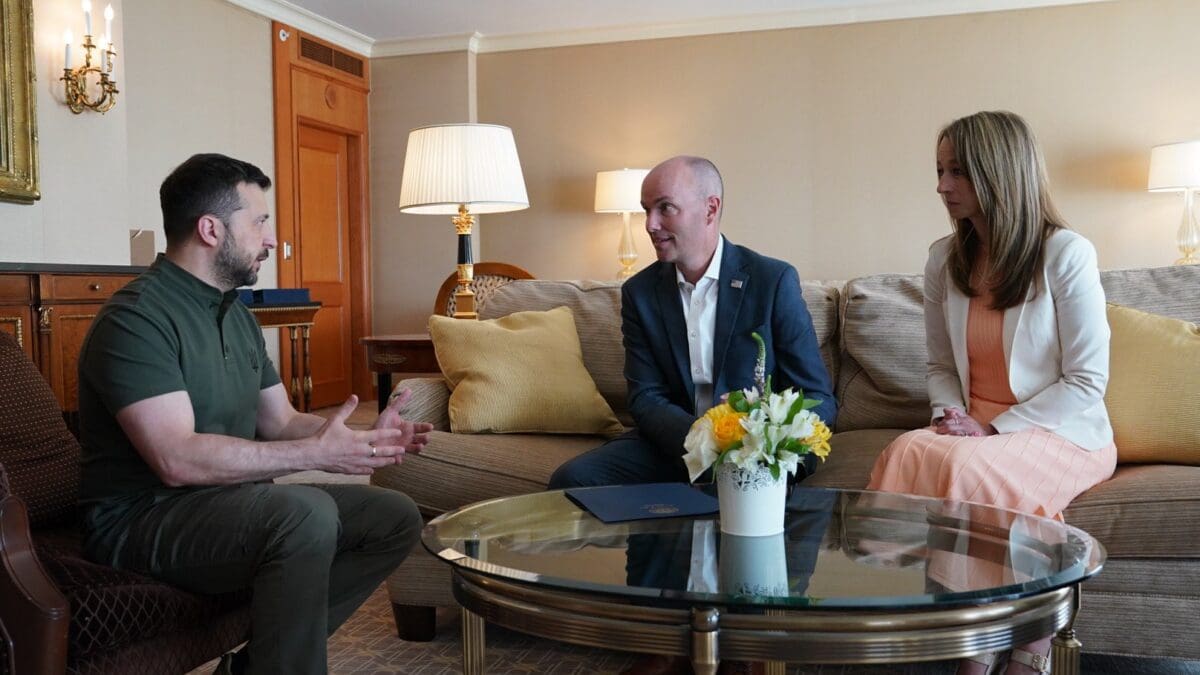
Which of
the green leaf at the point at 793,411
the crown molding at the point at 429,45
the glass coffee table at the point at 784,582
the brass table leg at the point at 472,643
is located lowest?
the brass table leg at the point at 472,643

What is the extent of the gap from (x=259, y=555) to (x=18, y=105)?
3224 millimetres

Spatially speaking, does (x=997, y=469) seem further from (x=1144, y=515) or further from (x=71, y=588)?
(x=71, y=588)

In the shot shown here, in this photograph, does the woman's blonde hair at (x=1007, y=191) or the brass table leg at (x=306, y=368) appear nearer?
the woman's blonde hair at (x=1007, y=191)

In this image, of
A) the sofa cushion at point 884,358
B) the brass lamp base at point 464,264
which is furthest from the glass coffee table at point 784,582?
the brass lamp base at point 464,264

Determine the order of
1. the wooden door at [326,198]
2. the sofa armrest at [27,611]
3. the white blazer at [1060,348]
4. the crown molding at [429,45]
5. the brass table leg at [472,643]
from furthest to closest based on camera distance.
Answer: the crown molding at [429,45] → the wooden door at [326,198] → the white blazer at [1060,348] → the brass table leg at [472,643] → the sofa armrest at [27,611]

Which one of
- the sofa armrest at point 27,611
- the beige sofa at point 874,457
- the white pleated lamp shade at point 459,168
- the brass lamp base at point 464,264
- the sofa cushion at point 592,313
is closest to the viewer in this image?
the sofa armrest at point 27,611

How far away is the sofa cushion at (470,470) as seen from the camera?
251cm

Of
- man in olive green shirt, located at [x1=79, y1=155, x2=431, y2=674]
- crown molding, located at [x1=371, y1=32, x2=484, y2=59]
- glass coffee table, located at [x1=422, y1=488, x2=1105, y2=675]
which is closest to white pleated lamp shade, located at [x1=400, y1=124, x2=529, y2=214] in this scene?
man in olive green shirt, located at [x1=79, y1=155, x2=431, y2=674]

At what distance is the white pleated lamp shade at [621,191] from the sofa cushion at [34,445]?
442cm

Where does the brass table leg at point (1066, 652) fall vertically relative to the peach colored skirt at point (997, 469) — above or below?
below

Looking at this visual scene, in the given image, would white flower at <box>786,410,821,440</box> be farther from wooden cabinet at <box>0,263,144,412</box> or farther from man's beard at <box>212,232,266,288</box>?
wooden cabinet at <box>0,263,144,412</box>

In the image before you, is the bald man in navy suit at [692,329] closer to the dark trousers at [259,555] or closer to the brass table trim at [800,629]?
the dark trousers at [259,555]

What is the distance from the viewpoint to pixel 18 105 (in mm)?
4020

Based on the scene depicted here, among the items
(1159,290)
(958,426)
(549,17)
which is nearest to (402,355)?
(958,426)
